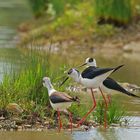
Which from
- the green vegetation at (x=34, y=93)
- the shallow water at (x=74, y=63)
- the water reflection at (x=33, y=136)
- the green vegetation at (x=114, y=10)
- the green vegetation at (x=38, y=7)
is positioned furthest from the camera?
the green vegetation at (x=38, y=7)

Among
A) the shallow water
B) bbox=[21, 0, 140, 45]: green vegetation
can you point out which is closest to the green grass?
the shallow water

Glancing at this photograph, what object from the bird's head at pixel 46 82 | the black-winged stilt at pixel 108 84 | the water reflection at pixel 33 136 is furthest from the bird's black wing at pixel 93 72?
the water reflection at pixel 33 136

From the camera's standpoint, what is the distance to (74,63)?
1788 centimetres

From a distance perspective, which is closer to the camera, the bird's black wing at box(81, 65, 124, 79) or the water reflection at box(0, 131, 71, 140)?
the water reflection at box(0, 131, 71, 140)

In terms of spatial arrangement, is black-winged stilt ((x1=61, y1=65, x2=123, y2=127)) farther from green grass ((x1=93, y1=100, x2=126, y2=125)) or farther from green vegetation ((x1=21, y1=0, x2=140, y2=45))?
green vegetation ((x1=21, y1=0, x2=140, y2=45))

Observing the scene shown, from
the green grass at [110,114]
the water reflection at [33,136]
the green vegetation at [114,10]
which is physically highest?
the green vegetation at [114,10]

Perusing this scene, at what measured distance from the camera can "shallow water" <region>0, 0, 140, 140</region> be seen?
10.6 meters

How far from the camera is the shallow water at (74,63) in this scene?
34.7ft

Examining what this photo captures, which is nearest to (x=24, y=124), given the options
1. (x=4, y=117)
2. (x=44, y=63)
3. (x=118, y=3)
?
(x=4, y=117)

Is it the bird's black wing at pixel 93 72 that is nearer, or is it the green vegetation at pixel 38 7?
the bird's black wing at pixel 93 72

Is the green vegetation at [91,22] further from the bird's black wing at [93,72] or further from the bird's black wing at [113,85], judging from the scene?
the bird's black wing at [93,72]

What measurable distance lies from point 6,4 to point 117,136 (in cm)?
2676

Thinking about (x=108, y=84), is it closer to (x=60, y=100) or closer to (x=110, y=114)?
(x=110, y=114)

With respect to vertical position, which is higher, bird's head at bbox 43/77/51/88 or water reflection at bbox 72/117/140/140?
bird's head at bbox 43/77/51/88
